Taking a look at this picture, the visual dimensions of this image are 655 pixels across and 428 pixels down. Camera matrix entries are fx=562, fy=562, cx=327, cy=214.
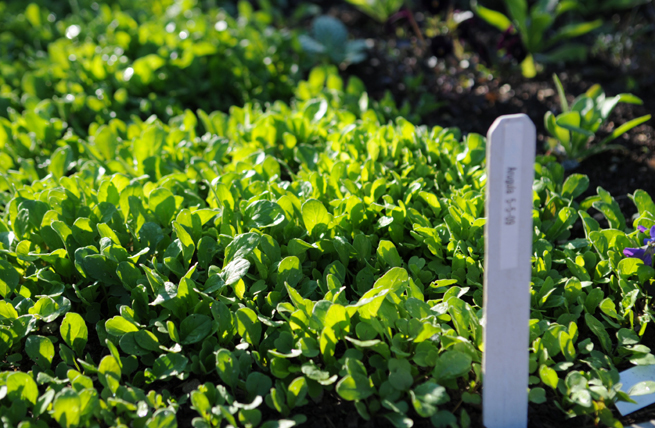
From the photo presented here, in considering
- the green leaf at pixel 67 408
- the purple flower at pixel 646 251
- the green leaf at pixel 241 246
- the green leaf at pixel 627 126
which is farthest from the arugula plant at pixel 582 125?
the green leaf at pixel 67 408

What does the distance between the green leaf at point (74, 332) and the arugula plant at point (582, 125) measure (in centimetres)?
197

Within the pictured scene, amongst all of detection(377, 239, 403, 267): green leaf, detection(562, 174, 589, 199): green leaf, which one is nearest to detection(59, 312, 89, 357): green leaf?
detection(377, 239, 403, 267): green leaf

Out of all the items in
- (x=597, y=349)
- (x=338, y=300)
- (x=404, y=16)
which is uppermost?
(x=404, y=16)

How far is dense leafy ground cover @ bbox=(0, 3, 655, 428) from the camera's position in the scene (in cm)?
146

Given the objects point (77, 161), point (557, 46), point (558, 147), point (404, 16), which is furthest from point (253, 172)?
point (557, 46)

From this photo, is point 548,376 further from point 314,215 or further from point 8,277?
point 8,277

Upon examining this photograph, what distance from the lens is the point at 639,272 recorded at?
69.1 inches

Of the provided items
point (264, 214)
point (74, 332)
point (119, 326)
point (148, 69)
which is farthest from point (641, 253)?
point (148, 69)

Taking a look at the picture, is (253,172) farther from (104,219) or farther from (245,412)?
(245,412)

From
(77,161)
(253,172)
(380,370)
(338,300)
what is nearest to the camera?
(380,370)

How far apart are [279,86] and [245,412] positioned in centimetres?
257

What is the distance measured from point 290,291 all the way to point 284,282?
0.14 metres

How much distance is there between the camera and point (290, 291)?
1.56 m

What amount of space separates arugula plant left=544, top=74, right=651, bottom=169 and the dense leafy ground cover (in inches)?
6.9
